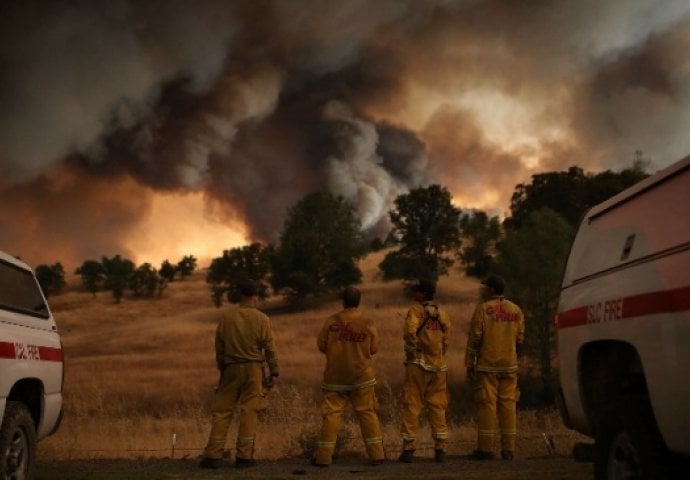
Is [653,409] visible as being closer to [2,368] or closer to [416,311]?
[2,368]

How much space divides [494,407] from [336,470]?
6.67 feet

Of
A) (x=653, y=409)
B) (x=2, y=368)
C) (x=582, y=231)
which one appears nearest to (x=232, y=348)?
(x=2, y=368)

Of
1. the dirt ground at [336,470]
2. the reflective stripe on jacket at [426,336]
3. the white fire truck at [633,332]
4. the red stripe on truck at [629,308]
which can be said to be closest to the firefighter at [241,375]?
the dirt ground at [336,470]

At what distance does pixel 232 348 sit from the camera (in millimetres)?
8594

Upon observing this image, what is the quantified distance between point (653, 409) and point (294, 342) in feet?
98.3

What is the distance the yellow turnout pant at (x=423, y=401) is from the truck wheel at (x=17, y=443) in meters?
4.19

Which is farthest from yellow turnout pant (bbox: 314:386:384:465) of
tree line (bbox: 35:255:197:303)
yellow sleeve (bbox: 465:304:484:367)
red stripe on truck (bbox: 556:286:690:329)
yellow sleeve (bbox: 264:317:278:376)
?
tree line (bbox: 35:255:197:303)

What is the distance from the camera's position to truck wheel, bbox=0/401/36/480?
5.62 meters

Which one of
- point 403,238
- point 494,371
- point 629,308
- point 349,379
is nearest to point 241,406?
point 349,379

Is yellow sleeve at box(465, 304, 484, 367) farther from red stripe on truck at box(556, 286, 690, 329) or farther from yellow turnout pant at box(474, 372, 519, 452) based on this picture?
red stripe on truck at box(556, 286, 690, 329)

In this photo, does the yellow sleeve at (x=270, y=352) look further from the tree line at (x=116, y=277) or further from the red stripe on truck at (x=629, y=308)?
the tree line at (x=116, y=277)

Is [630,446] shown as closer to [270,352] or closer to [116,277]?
[270,352]

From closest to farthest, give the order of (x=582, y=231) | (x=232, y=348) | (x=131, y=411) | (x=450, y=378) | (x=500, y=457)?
(x=582, y=231) → (x=232, y=348) → (x=500, y=457) → (x=131, y=411) → (x=450, y=378)

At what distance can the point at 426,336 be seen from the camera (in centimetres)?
905
